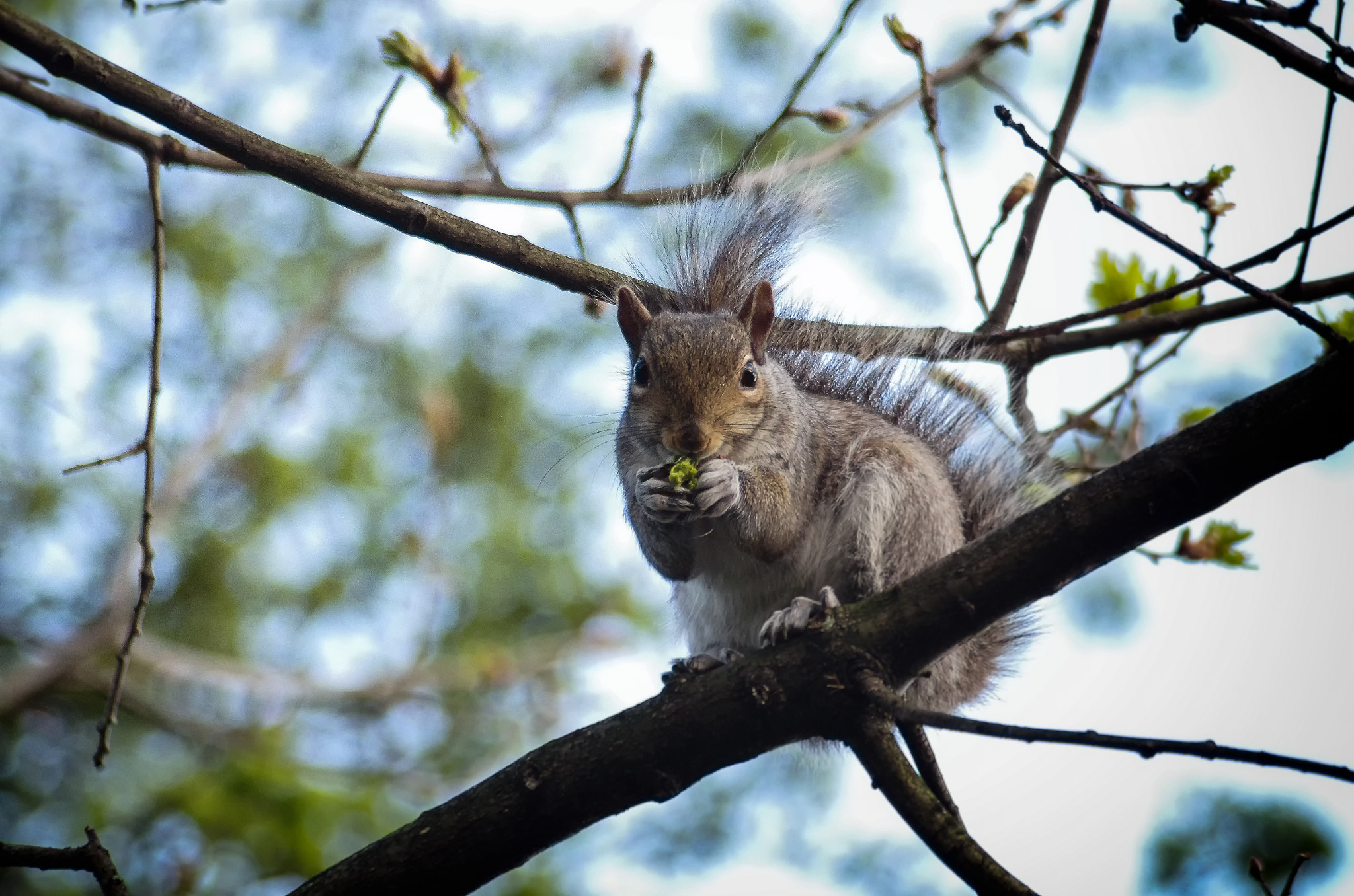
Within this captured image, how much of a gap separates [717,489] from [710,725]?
2.43 ft

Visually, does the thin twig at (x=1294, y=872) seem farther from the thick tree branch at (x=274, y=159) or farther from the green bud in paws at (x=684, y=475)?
the thick tree branch at (x=274, y=159)

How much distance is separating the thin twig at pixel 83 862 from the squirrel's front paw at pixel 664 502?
4.71 ft

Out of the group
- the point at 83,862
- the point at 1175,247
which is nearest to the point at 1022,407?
the point at 1175,247

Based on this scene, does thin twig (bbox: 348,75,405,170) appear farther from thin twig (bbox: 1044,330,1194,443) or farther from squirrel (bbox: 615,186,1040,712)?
thin twig (bbox: 1044,330,1194,443)

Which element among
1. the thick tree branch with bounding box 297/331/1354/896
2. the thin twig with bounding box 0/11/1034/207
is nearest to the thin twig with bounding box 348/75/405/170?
the thin twig with bounding box 0/11/1034/207

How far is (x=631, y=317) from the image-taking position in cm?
346

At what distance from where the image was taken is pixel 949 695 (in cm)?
328

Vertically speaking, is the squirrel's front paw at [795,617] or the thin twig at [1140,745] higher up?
the squirrel's front paw at [795,617]

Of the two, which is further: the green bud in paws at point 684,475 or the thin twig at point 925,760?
the green bud in paws at point 684,475

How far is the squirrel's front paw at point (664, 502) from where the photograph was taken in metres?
2.88

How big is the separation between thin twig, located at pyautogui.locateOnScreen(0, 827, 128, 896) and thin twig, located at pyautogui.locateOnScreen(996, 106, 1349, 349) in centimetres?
225

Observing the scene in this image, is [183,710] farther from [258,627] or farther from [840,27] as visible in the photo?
[840,27]

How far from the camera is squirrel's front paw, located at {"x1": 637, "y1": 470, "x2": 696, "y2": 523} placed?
288 centimetres

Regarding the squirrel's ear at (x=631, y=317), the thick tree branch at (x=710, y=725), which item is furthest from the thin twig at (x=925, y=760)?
the squirrel's ear at (x=631, y=317)
